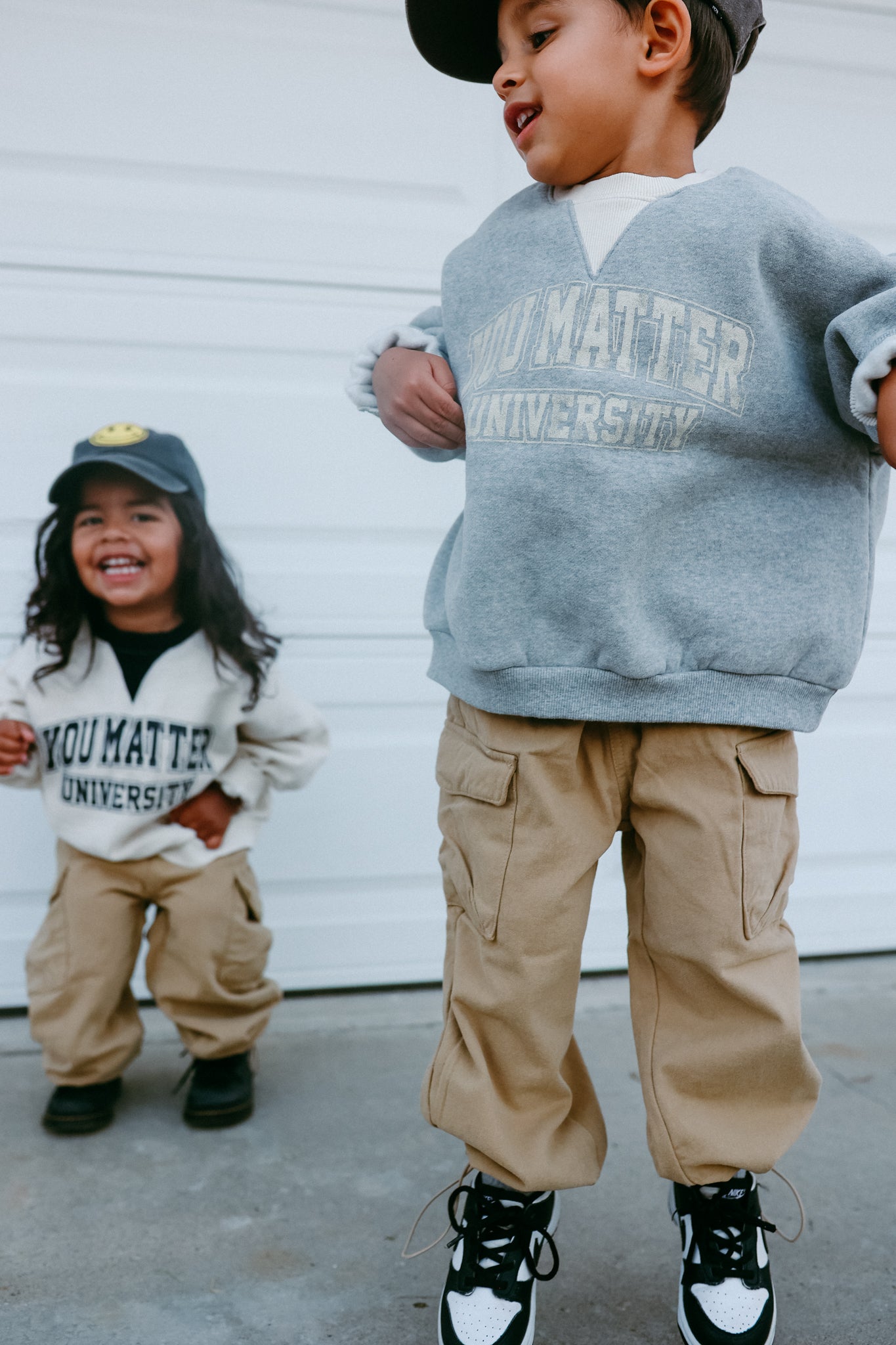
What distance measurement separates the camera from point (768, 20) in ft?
7.81

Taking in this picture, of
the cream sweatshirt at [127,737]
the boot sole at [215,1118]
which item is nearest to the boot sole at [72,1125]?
the boot sole at [215,1118]

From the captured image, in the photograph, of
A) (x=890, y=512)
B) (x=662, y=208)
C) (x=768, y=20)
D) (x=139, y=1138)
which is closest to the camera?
(x=662, y=208)

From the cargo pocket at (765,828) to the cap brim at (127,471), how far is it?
1037 millimetres

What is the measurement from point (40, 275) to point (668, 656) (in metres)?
1.64

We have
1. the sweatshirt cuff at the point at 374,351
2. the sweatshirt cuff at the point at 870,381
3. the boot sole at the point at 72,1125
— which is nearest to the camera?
the sweatshirt cuff at the point at 870,381

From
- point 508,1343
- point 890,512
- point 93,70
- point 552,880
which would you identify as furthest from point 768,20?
point 508,1343

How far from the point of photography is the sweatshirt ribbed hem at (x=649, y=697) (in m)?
1.15

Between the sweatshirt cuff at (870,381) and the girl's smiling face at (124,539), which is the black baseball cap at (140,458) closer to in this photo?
the girl's smiling face at (124,539)

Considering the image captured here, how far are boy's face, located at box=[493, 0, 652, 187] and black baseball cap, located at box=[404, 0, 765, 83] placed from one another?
0.46ft

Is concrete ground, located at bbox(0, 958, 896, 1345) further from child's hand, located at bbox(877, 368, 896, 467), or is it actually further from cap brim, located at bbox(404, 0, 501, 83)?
cap brim, located at bbox(404, 0, 501, 83)

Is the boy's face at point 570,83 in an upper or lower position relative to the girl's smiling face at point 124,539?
upper

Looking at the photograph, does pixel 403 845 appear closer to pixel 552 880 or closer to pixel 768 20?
pixel 552 880

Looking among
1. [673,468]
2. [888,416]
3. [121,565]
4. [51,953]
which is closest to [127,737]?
[121,565]

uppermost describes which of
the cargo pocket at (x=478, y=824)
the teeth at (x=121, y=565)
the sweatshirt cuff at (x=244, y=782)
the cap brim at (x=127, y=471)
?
the cap brim at (x=127, y=471)
